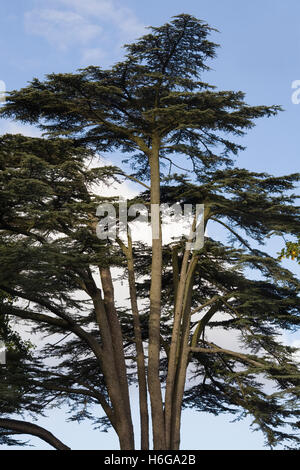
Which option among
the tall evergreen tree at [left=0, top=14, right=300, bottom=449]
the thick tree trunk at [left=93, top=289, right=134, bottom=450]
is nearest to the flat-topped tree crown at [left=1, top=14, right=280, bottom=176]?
the tall evergreen tree at [left=0, top=14, right=300, bottom=449]

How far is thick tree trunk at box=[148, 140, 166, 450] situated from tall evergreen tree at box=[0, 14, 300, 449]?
3 cm

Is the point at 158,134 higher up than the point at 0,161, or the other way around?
the point at 158,134

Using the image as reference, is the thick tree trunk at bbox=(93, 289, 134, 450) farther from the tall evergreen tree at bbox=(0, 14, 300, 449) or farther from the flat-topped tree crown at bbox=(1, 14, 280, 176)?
the flat-topped tree crown at bbox=(1, 14, 280, 176)

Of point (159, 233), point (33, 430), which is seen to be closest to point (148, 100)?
point (159, 233)

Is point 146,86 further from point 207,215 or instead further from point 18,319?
point 18,319

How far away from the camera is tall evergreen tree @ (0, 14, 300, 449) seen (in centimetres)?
1590

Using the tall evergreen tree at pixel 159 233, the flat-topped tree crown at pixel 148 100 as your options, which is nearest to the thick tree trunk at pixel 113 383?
the tall evergreen tree at pixel 159 233

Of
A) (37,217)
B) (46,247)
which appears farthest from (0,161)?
(46,247)

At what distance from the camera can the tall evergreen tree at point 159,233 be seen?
52.2 feet

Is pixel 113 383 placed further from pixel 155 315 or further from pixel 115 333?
pixel 155 315

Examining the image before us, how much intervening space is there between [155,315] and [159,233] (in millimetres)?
2269

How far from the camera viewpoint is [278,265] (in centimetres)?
1673
